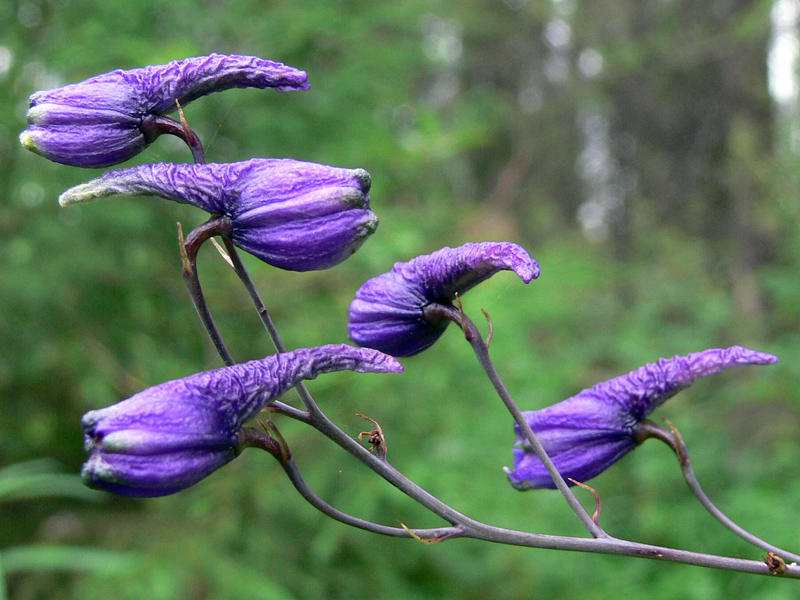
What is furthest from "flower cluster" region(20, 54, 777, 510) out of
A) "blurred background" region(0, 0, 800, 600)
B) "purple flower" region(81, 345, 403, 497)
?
"blurred background" region(0, 0, 800, 600)

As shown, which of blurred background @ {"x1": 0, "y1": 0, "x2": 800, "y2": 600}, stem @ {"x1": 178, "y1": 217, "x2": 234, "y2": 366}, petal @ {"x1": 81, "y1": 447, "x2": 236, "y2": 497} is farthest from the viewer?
blurred background @ {"x1": 0, "y1": 0, "x2": 800, "y2": 600}

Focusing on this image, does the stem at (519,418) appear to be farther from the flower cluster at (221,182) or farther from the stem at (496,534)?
the flower cluster at (221,182)

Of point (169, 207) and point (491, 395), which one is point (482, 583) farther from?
point (169, 207)

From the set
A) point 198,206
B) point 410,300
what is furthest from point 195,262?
point 410,300

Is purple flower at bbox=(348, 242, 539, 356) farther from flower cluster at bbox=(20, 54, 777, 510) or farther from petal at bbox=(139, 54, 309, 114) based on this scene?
petal at bbox=(139, 54, 309, 114)

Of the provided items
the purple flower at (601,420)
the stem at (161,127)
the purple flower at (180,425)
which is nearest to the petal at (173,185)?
the stem at (161,127)

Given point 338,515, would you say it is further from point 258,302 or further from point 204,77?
point 204,77
